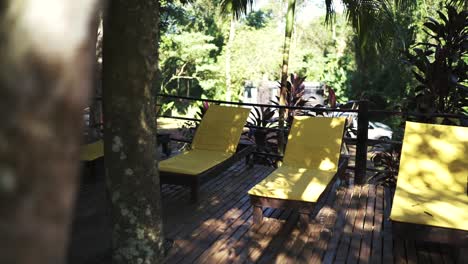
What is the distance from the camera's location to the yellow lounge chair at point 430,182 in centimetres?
359

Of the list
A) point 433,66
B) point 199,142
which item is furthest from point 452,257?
point 199,142

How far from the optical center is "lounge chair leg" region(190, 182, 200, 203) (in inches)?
194

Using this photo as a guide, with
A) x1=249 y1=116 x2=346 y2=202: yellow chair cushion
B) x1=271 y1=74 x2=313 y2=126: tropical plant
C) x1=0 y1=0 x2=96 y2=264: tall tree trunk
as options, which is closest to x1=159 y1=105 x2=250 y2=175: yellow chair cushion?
x1=249 y1=116 x2=346 y2=202: yellow chair cushion

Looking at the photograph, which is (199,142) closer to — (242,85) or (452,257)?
(452,257)

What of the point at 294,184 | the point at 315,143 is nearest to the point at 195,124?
the point at 315,143

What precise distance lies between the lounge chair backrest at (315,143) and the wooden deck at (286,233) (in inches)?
17.9

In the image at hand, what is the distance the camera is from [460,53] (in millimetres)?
5391

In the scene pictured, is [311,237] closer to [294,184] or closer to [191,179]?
[294,184]

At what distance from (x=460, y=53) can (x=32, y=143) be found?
18.4 feet

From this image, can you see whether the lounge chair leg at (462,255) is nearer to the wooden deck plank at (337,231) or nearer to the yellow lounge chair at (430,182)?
the yellow lounge chair at (430,182)

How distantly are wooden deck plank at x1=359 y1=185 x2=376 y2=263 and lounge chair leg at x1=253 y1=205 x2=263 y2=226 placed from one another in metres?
0.96

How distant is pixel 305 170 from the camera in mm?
5262

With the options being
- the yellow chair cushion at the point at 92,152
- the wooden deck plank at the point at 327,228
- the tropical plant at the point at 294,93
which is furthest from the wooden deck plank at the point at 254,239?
the tropical plant at the point at 294,93

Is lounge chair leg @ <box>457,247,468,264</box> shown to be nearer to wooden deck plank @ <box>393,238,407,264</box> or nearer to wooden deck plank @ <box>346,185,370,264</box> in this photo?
wooden deck plank @ <box>393,238,407,264</box>
